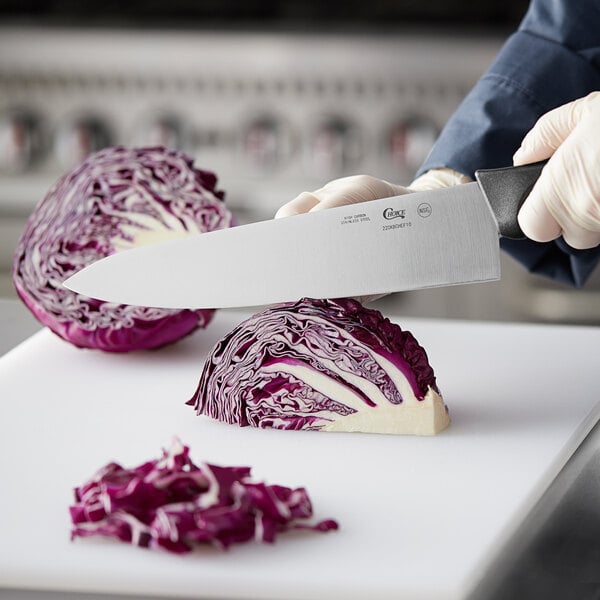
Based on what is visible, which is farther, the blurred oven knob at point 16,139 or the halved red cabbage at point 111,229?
the blurred oven knob at point 16,139

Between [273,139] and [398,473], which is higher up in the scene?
[398,473]

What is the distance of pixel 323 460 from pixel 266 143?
6.49 feet

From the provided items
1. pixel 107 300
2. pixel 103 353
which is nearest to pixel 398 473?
pixel 107 300

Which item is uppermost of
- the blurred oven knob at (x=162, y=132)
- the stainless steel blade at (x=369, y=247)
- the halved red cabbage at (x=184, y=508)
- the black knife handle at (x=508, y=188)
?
the black knife handle at (x=508, y=188)

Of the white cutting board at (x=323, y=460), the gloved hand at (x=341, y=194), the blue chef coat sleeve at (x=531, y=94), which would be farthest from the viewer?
the blue chef coat sleeve at (x=531, y=94)

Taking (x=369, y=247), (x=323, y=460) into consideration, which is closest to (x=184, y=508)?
(x=323, y=460)

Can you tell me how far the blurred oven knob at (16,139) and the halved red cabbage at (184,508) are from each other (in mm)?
2290

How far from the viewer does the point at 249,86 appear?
3.16 meters

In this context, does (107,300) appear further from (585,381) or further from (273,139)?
(273,139)

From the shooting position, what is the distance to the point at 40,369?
154 cm

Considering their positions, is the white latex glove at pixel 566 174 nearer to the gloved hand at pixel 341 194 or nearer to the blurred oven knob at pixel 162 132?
the gloved hand at pixel 341 194

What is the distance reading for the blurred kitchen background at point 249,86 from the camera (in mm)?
3117

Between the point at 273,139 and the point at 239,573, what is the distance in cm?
225

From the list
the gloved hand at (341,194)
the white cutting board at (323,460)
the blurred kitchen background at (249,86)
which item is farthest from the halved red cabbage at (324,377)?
the blurred kitchen background at (249,86)
